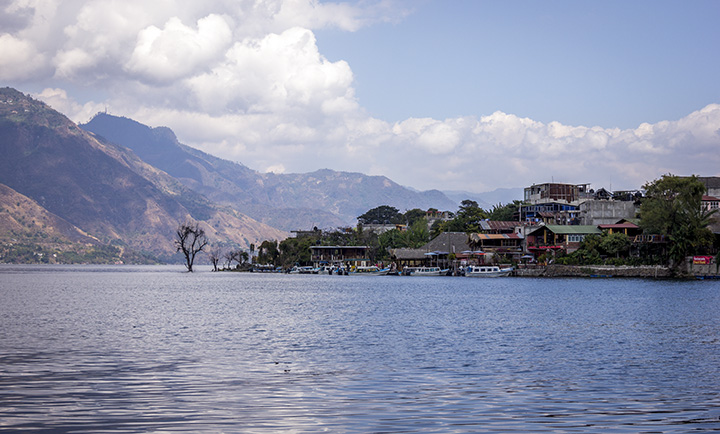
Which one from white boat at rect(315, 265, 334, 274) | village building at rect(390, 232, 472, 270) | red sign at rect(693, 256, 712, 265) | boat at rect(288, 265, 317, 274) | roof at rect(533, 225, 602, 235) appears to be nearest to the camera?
red sign at rect(693, 256, 712, 265)

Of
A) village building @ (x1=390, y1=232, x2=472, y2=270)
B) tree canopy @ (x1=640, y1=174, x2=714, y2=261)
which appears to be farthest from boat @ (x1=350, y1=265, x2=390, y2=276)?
tree canopy @ (x1=640, y1=174, x2=714, y2=261)

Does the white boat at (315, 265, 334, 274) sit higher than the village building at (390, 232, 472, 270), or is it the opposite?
the village building at (390, 232, 472, 270)

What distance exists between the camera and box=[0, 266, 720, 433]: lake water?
57.9 ft

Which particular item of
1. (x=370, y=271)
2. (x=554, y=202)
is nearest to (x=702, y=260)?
(x=554, y=202)

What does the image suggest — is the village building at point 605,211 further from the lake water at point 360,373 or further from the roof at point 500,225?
the lake water at point 360,373

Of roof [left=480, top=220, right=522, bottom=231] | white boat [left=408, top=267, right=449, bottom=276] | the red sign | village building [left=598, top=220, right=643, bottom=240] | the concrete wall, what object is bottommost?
white boat [left=408, top=267, right=449, bottom=276]

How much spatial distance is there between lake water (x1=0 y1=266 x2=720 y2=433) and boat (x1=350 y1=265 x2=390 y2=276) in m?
123

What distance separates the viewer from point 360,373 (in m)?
25.2

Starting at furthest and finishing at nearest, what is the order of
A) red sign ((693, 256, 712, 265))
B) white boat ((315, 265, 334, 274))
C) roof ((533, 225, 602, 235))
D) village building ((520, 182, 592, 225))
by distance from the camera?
white boat ((315, 265, 334, 274)), village building ((520, 182, 592, 225)), roof ((533, 225, 602, 235)), red sign ((693, 256, 712, 265))

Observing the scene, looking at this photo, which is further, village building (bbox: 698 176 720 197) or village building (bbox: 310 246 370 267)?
village building (bbox: 310 246 370 267)

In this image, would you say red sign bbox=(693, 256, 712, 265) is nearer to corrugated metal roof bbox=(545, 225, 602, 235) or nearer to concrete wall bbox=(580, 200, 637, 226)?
corrugated metal roof bbox=(545, 225, 602, 235)

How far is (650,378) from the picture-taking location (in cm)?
2469

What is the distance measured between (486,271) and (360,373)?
399 ft

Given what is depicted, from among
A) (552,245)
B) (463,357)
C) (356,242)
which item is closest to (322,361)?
(463,357)
